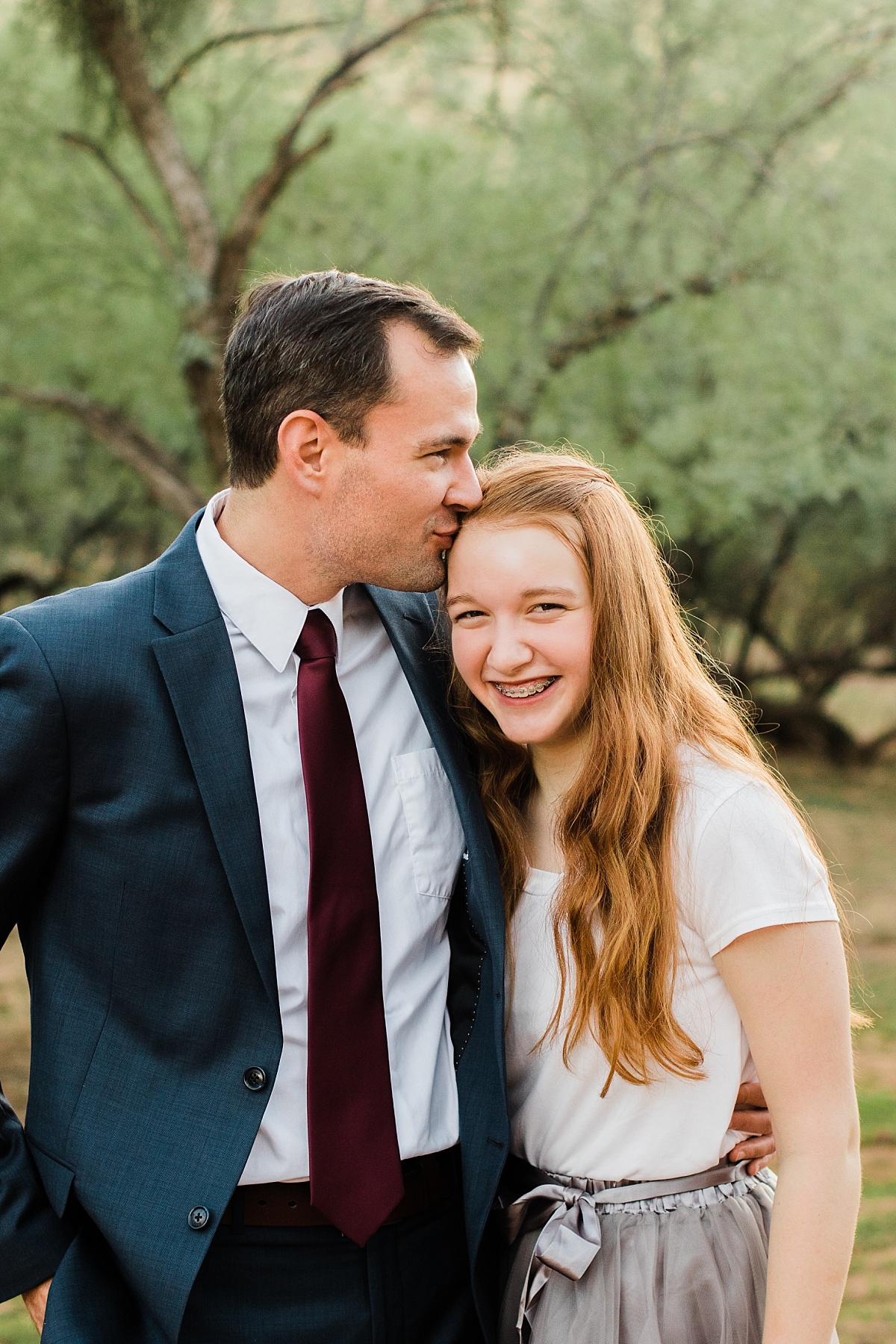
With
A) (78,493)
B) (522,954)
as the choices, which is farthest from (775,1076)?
(78,493)

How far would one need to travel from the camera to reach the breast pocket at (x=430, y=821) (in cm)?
226

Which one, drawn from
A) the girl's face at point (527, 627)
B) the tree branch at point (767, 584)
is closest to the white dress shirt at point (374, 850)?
the girl's face at point (527, 627)

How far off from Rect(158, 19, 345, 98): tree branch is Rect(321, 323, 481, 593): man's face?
18.5 ft

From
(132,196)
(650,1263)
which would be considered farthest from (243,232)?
(650,1263)

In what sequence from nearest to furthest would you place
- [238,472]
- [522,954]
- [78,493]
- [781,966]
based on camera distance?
[781,966] → [522,954] → [238,472] → [78,493]

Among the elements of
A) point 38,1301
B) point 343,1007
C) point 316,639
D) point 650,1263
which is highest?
point 316,639

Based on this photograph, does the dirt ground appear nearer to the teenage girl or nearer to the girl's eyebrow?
the teenage girl

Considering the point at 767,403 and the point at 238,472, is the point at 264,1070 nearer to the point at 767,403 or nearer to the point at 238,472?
the point at 238,472

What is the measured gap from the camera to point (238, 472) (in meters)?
2.38

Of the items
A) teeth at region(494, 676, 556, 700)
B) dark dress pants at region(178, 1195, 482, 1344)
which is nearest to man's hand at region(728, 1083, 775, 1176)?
dark dress pants at region(178, 1195, 482, 1344)

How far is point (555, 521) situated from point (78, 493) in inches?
514

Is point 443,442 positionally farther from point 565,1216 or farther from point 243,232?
point 243,232

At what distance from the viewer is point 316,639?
88.7 inches

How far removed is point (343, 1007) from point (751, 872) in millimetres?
695
